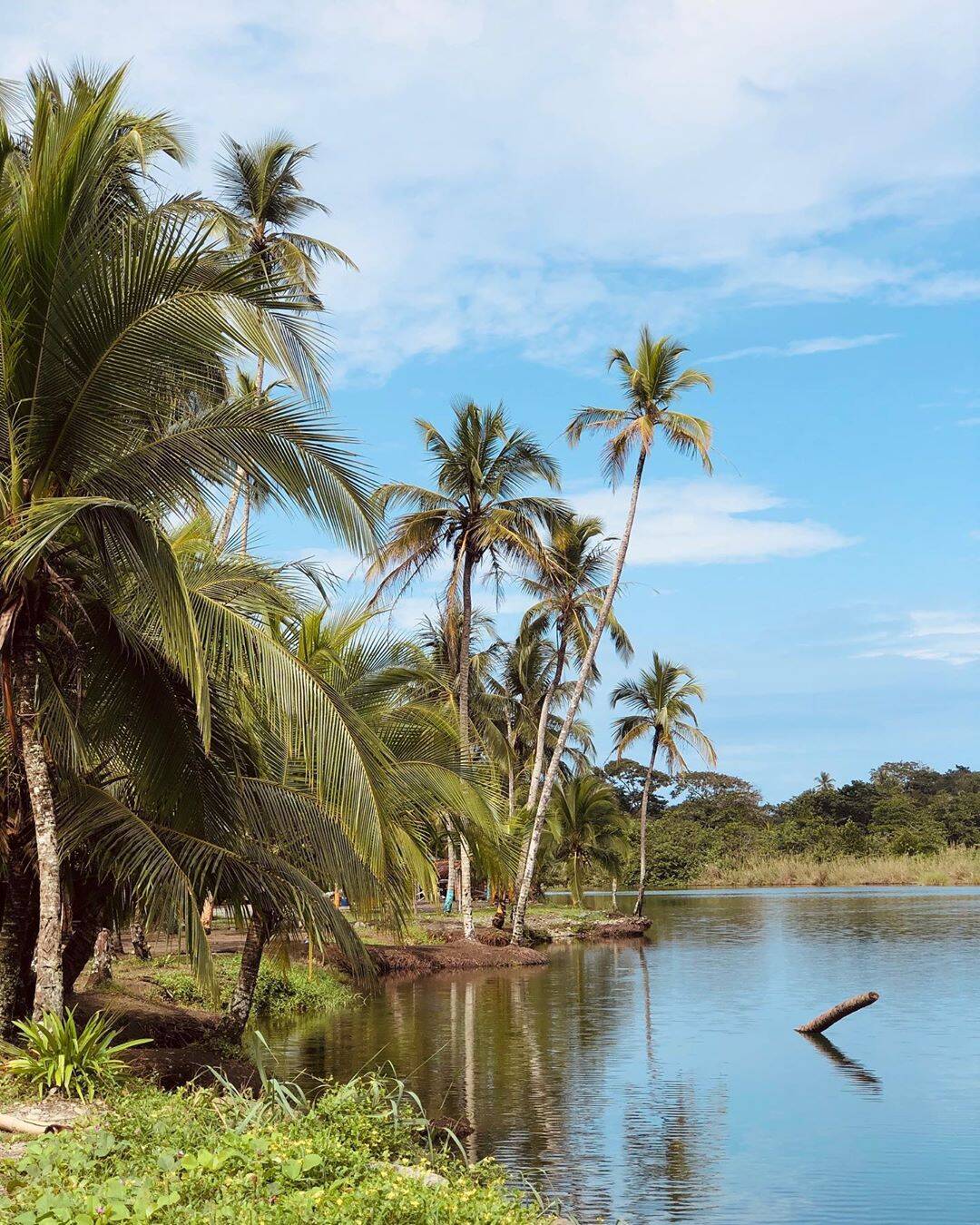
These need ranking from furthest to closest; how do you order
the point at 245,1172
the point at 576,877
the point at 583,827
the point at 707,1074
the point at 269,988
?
the point at 576,877, the point at 583,827, the point at 269,988, the point at 707,1074, the point at 245,1172

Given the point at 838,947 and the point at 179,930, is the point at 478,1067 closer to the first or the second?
the point at 179,930

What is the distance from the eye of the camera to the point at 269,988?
19.6 meters

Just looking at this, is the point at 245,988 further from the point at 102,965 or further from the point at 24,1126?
the point at 24,1126

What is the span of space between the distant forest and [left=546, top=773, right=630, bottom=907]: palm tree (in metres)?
9.97

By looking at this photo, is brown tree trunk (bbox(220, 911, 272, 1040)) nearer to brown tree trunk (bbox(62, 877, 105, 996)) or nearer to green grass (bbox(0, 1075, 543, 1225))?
brown tree trunk (bbox(62, 877, 105, 996))

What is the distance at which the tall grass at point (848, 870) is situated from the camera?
58.7 m

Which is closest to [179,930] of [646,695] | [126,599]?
[126,599]

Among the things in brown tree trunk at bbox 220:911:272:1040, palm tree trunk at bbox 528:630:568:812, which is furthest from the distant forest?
brown tree trunk at bbox 220:911:272:1040

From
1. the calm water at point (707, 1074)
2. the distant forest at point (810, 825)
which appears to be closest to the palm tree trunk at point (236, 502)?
the calm water at point (707, 1074)

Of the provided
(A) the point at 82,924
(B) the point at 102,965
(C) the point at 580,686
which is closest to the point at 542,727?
(C) the point at 580,686

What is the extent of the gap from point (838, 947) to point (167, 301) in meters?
26.2

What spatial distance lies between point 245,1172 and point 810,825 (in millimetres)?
65264

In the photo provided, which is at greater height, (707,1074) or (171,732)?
(171,732)

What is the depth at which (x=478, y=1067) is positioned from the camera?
14578 millimetres
